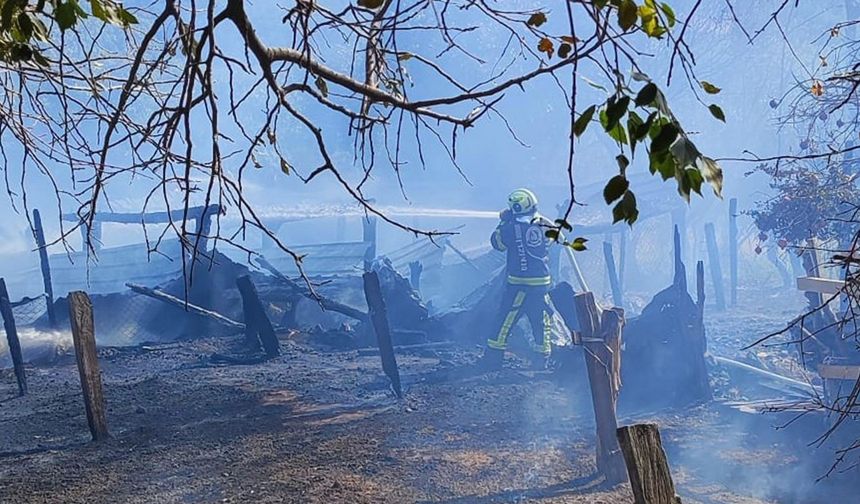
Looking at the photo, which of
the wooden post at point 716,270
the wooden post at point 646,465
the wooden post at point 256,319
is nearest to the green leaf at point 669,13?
the wooden post at point 646,465

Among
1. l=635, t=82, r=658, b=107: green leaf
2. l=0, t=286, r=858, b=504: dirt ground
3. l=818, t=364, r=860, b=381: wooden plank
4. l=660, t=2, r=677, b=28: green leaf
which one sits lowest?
l=0, t=286, r=858, b=504: dirt ground

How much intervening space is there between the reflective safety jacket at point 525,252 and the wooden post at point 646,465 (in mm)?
7067

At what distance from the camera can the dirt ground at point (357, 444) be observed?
530 centimetres

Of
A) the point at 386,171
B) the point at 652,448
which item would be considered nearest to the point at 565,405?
the point at 652,448

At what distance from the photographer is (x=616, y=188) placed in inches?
48.6

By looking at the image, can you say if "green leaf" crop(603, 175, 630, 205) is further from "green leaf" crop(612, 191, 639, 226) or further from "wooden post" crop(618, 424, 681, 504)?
"wooden post" crop(618, 424, 681, 504)

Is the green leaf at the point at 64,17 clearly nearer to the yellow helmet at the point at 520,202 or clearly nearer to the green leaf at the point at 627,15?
the green leaf at the point at 627,15

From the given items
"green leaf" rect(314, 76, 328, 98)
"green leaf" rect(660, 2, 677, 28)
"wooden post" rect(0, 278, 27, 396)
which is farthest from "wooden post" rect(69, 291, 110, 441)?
"green leaf" rect(660, 2, 677, 28)

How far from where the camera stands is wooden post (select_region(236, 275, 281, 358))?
10.4 metres

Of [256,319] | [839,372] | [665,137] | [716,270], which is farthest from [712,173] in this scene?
[716,270]

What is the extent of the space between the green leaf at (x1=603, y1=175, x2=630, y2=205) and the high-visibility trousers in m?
8.06

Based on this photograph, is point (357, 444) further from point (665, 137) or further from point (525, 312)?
point (665, 137)

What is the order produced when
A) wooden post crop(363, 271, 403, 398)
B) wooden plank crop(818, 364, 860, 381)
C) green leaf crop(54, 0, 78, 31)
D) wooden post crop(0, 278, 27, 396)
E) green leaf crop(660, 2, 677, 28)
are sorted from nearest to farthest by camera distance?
1. green leaf crop(660, 2, 677, 28)
2. green leaf crop(54, 0, 78, 31)
3. wooden plank crop(818, 364, 860, 381)
4. wooden post crop(363, 271, 403, 398)
5. wooden post crop(0, 278, 27, 396)

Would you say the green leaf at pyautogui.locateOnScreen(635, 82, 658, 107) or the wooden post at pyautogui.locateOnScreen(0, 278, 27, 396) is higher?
the green leaf at pyautogui.locateOnScreen(635, 82, 658, 107)
